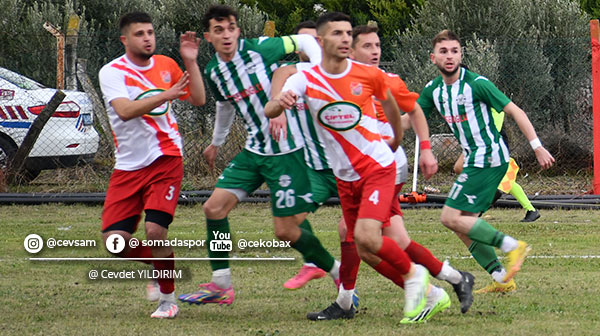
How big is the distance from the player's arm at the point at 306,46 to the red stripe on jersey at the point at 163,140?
106 cm

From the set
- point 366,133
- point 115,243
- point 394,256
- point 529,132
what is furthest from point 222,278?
point 529,132

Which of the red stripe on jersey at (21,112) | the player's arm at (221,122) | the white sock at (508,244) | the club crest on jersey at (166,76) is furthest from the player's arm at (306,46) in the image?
the red stripe on jersey at (21,112)

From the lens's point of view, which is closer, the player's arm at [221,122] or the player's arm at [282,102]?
the player's arm at [282,102]

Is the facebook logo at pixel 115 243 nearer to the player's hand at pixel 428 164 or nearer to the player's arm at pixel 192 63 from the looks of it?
the player's arm at pixel 192 63

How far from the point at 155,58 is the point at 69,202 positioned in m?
7.00

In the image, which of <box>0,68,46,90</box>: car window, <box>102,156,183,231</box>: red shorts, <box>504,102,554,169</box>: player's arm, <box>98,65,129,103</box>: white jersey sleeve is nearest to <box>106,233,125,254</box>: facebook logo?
<box>102,156,183,231</box>: red shorts

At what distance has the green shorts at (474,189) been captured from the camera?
25.2ft

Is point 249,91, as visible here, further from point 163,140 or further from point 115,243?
point 115,243

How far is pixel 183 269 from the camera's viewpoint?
28.1ft

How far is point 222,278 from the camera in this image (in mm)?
7188

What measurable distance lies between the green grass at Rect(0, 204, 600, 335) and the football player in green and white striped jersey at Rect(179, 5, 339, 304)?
0.32 meters

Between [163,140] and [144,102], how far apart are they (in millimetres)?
436

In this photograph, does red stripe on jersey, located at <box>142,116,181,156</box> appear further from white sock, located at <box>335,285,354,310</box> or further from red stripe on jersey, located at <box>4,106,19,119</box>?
red stripe on jersey, located at <box>4,106,19,119</box>

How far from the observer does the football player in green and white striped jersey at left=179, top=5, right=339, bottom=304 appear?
23.5ft
